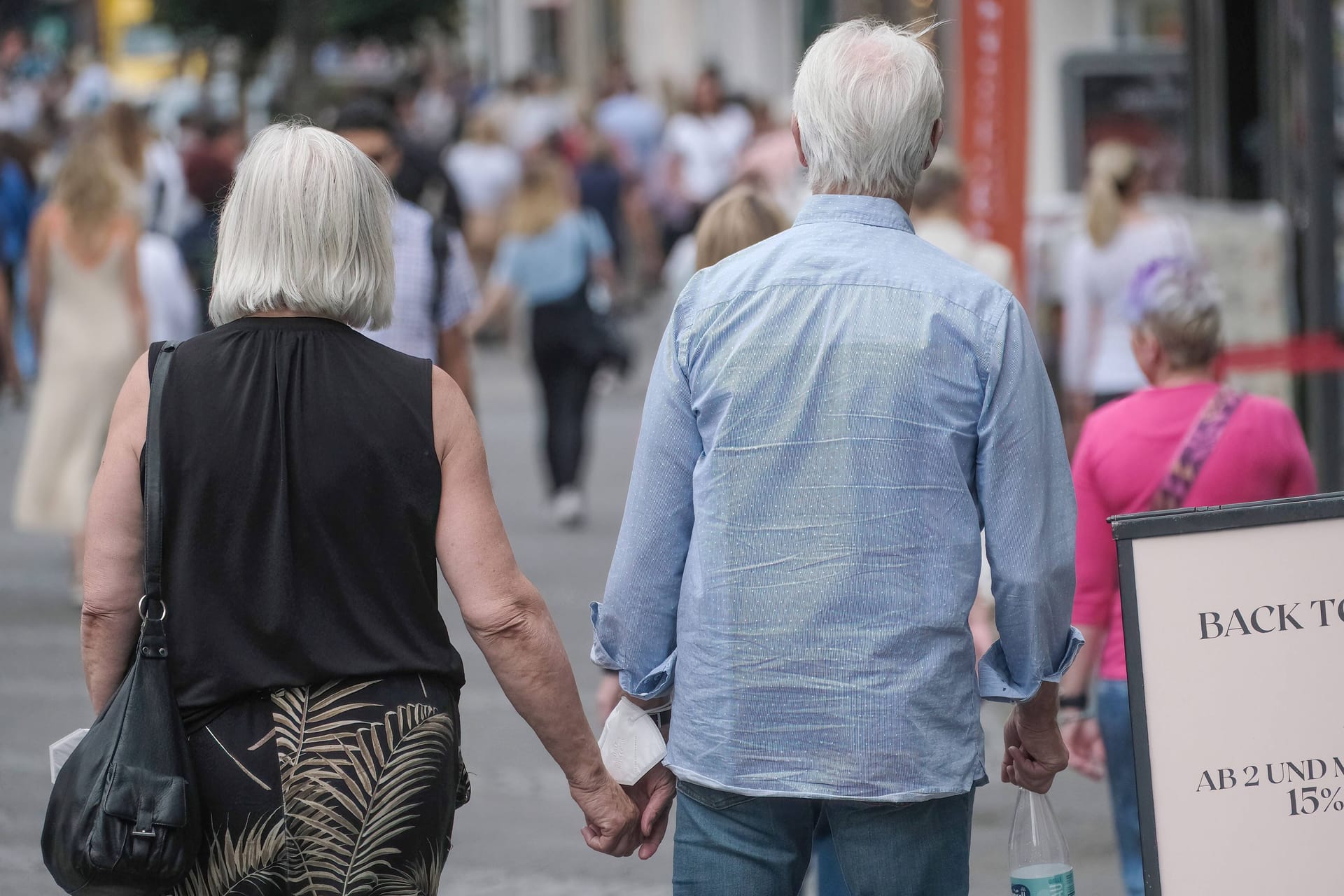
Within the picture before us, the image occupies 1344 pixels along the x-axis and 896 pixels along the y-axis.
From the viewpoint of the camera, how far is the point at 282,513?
8.87 feet

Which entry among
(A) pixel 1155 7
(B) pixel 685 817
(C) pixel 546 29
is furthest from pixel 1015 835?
(C) pixel 546 29

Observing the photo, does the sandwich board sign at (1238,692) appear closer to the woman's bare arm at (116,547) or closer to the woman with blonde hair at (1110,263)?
the woman's bare arm at (116,547)

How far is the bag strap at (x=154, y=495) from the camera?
2688mm

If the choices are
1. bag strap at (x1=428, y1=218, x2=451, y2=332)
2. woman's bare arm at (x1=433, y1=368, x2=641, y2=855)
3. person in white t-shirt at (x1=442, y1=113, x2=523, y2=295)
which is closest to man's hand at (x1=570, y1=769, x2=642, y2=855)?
woman's bare arm at (x1=433, y1=368, x2=641, y2=855)

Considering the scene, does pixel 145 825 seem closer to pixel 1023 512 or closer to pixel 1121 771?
pixel 1023 512

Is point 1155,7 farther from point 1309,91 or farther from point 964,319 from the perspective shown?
point 964,319

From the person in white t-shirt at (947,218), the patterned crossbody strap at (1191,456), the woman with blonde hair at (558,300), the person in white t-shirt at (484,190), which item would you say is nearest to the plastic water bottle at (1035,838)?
the patterned crossbody strap at (1191,456)

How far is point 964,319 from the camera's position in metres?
2.68

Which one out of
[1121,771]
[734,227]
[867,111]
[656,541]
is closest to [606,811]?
[656,541]

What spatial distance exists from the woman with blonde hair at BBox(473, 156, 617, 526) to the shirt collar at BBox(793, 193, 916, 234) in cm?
725

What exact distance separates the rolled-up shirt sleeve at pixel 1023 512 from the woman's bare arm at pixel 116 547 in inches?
49.0

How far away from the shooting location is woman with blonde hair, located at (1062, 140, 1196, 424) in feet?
25.9

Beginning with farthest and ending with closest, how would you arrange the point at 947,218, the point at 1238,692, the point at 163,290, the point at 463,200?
the point at 463,200 → the point at 163,290 → the point at 947,218 → the point at 1238,692

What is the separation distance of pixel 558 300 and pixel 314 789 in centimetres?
761
